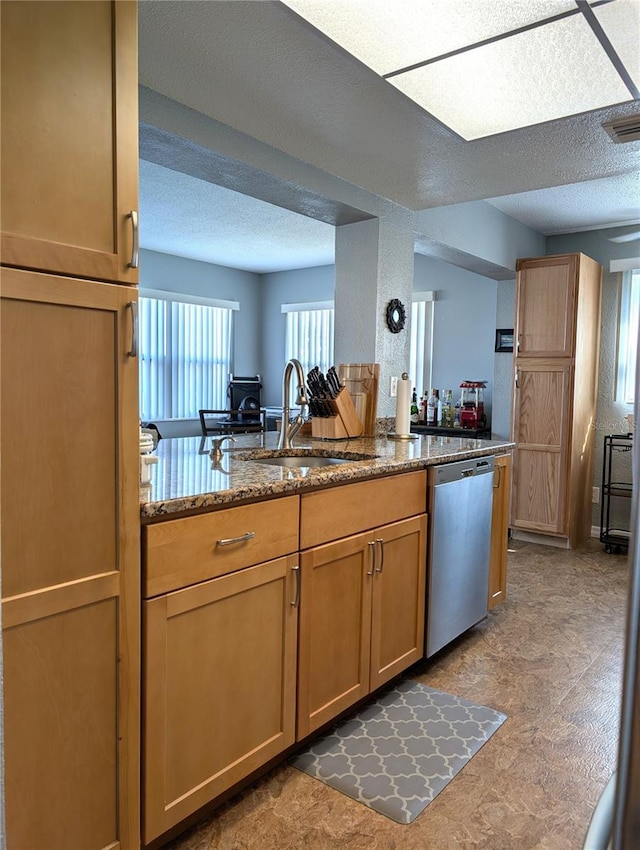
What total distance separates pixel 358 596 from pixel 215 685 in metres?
0.65

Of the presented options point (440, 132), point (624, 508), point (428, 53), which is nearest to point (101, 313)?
point (428, 53)

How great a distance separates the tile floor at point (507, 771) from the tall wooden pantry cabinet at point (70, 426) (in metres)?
0.46

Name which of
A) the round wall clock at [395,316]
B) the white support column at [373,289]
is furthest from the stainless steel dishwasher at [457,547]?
the round wall clock at [395,316]

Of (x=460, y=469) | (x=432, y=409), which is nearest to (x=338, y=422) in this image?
(x=460, y=469)

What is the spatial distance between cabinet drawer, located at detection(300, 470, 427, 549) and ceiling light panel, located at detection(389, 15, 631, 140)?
1326 millimetres

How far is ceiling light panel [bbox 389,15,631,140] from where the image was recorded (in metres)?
1.70

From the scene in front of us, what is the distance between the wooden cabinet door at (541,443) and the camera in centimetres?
431

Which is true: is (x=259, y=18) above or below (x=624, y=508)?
above

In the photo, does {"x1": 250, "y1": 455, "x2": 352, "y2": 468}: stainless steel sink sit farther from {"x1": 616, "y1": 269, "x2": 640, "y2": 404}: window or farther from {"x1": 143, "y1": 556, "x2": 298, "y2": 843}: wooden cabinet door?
{"x1": 616, "y1": 269, "x2": 640, "y2": 404}: window

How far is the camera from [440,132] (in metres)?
2.28

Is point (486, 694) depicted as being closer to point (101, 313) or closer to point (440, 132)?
point (101, 313)

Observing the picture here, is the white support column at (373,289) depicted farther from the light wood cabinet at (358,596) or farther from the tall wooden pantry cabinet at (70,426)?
the tall wooden pantry cabinet at (70,426)

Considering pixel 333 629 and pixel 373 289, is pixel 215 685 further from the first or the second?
pixel 373 289

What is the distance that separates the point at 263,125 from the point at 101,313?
4.66 feet
